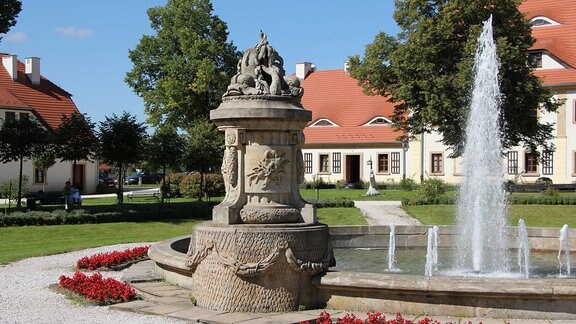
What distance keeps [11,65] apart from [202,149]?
22.1 metres

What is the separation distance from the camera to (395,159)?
5412 cm

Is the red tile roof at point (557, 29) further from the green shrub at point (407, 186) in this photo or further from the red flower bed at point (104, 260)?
the red flower bed at point (104, 260)

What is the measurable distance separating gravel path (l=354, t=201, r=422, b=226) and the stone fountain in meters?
18.6

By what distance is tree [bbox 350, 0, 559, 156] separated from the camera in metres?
35.8

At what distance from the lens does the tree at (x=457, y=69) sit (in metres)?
35.8

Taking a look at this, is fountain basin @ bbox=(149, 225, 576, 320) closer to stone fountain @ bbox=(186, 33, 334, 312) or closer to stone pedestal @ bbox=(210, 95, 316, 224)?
stone fountain @ bbox=(186, 33, 334, 312)

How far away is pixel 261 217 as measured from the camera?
10.2 m

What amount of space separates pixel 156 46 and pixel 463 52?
21033 mm

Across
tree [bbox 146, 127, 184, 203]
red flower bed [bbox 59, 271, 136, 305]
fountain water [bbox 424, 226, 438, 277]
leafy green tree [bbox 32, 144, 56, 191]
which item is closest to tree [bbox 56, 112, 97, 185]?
leafy green tree [bbox 32, 144, 56, 191]

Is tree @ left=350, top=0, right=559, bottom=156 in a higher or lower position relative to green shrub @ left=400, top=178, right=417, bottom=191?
higher

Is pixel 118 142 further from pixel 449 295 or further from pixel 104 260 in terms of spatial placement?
pixel 449 295

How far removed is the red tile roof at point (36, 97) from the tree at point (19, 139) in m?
17.1

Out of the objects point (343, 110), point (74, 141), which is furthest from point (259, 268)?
point (343, 110)

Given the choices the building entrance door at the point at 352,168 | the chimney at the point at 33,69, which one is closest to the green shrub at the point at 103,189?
the chimney at the point at 33,69
